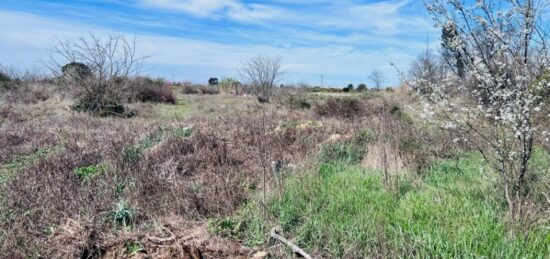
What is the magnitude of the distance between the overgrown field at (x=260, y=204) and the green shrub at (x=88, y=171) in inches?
1.2

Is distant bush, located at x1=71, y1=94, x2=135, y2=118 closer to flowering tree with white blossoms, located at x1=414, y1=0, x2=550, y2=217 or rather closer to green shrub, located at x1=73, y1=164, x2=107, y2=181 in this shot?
green shrub, located at x1=73, y1=164, x2=107, y2=181

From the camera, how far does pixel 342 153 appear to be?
23.6 ft

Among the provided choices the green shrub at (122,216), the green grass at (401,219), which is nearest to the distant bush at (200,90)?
the green grass at (401,219)

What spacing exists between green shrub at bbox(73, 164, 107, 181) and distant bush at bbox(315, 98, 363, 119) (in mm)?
9891

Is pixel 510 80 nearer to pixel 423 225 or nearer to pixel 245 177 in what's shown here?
pixel 423 225

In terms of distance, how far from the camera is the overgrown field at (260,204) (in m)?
3.54

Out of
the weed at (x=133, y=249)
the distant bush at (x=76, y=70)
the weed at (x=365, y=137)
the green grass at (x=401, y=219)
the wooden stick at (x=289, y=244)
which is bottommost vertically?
the weed at (x=133, y=249)

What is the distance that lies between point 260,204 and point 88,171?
291cm

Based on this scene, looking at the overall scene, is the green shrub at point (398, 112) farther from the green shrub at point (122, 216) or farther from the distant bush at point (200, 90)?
the distant bush at point (200, 90)

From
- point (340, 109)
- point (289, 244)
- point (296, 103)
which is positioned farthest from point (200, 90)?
point (289, 244)

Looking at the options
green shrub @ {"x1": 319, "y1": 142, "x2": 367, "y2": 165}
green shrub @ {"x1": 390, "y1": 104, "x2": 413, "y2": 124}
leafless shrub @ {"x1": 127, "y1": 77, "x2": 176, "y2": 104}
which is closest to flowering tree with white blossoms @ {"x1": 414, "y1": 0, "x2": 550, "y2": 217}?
green shrub @ {"x1": 319, "y1": 142, "x2": 367, "y2": 165}

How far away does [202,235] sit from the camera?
3768 millimetres

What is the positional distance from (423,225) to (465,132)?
1164 mm

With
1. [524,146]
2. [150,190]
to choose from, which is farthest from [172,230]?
[524,146]
